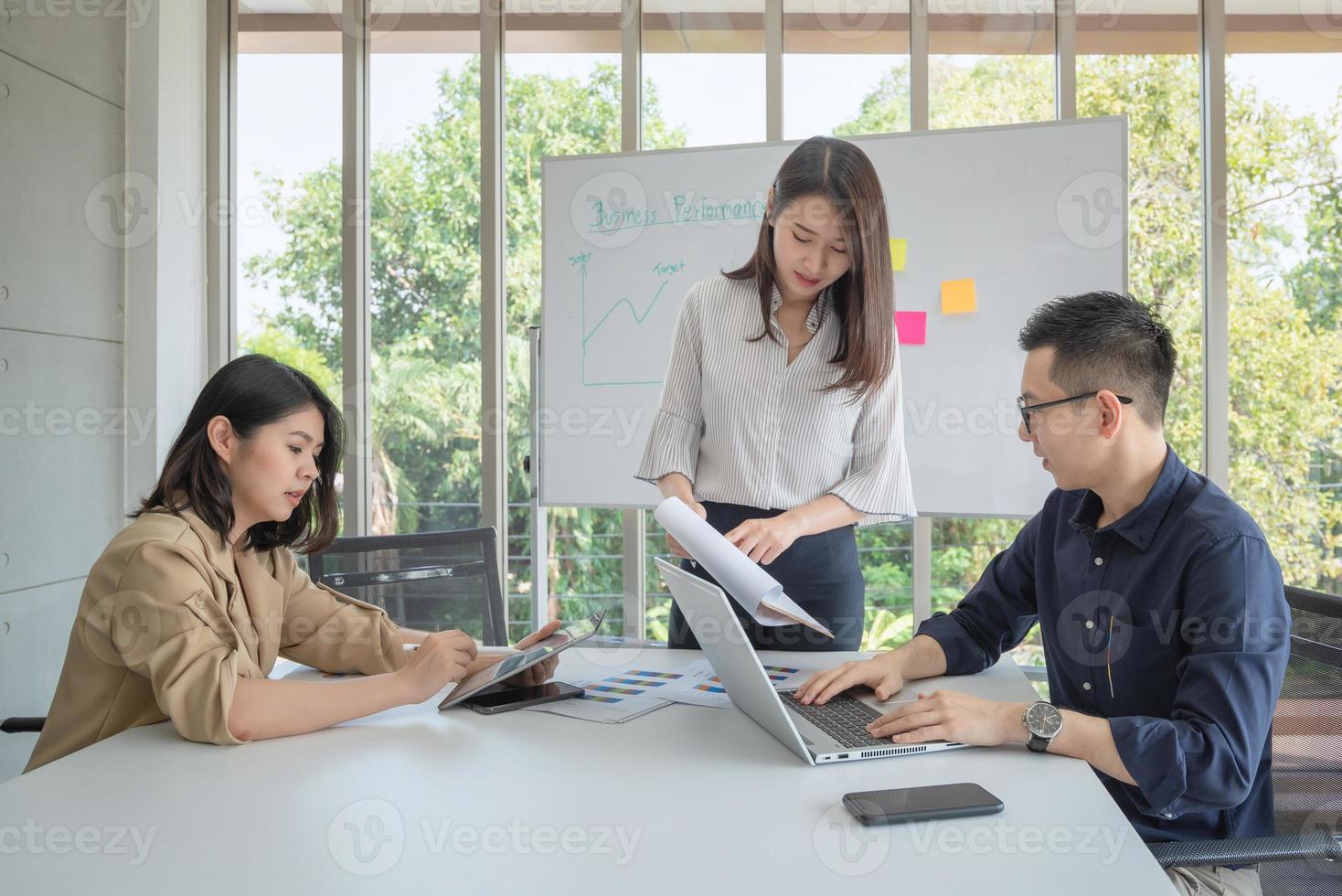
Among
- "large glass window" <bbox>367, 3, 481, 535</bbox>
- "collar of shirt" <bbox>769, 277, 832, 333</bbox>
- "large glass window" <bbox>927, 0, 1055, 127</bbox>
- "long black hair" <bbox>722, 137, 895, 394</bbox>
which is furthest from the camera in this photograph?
"large glass window" <bbox>367, 3, 481, 535</bbox>

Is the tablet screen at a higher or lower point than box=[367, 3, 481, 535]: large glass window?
lower

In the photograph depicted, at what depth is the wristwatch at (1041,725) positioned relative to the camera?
3.83ft

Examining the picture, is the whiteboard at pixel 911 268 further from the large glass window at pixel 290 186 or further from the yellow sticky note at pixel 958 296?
the large glass window at pixel 290 186

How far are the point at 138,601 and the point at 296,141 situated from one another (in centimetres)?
279

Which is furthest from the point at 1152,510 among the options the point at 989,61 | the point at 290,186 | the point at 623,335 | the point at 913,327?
the point at 290,186

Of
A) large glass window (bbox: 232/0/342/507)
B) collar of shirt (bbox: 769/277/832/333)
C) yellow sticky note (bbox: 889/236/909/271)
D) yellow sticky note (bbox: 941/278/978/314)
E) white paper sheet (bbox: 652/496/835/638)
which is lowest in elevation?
white paper sheet (bbox: 652/496/835/638)

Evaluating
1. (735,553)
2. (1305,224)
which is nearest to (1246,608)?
(735,553)

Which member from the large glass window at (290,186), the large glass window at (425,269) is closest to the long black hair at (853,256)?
the large glass window at (425,269)

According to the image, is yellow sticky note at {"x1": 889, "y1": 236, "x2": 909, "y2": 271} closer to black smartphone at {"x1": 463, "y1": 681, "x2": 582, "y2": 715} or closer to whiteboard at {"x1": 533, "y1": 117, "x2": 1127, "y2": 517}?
whiteboard at {"x1": 533, "y1": 117, "x2": 1127, "y2": 517}

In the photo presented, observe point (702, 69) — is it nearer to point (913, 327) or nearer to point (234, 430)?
point (913, 327)

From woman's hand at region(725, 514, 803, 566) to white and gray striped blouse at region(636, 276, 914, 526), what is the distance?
5.2 inches

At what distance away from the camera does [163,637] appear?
4.21ft

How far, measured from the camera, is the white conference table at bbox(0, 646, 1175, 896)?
0.86m

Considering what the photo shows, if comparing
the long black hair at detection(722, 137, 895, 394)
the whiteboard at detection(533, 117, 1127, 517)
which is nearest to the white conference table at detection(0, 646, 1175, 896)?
the long black hair at detection(722, 137, 895, 394)
